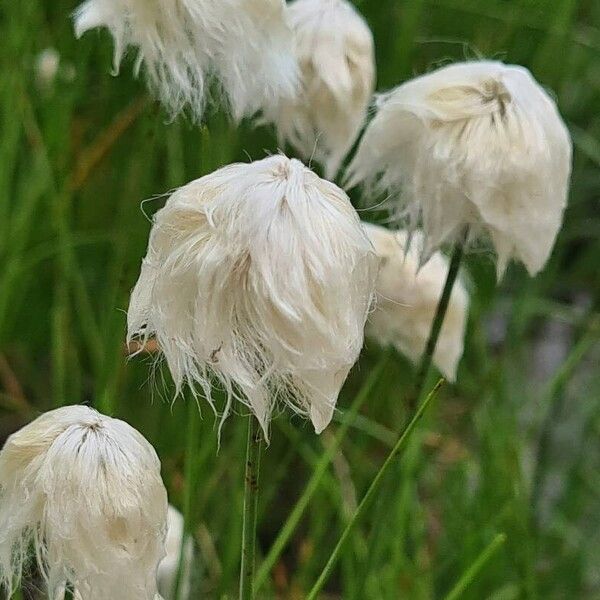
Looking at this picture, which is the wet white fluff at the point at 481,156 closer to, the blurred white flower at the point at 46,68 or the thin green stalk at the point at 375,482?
the thin green stalk at the point at 375,482

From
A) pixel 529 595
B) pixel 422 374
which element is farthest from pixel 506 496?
pixel 422 374

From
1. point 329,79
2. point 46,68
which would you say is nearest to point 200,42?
point 329,79

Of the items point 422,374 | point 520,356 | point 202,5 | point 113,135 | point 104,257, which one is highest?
point 202,5

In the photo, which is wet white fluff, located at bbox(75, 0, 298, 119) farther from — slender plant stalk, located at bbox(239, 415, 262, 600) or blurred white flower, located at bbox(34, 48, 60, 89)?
blurred white flower, located at bbox(34, 48, 60, 89)

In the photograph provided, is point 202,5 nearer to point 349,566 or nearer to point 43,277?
point 349,566

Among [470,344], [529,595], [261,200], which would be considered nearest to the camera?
[261,200]

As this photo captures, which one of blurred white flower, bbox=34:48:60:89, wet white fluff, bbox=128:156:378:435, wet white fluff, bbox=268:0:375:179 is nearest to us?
wet white fluff, bbox=128:156:378:435

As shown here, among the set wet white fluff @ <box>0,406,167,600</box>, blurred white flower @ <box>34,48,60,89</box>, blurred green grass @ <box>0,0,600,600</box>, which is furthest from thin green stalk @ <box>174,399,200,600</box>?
blurred white flower @ <box>34,48,60,89</box>
